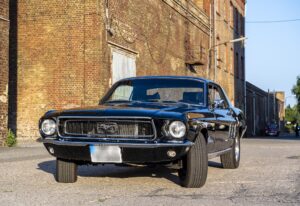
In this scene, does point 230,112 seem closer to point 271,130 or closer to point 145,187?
point 145,187

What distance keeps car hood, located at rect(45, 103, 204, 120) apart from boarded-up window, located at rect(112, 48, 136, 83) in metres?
13.3

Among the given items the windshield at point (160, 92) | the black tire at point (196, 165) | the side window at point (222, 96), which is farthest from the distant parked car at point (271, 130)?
the black tire at point (196, 165)

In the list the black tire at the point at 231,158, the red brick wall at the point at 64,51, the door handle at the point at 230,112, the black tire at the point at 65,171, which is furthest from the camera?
the red brick wall at the point at 64,51

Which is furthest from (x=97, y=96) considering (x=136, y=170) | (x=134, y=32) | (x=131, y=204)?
(x=131, y=204)

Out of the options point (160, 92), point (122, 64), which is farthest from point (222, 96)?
point (122, 64)

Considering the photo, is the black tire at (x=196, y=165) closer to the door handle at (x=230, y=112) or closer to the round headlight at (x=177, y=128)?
the round headlight at (x=177, y=128)

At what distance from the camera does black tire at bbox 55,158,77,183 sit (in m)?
7.32

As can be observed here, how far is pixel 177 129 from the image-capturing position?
21.1ft

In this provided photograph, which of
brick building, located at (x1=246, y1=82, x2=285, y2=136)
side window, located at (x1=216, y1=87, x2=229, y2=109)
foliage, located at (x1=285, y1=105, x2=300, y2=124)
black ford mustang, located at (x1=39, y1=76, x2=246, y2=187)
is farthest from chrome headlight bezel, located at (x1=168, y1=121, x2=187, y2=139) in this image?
foliage, located at (x1=285, y1=105, x2=300, y2=124)

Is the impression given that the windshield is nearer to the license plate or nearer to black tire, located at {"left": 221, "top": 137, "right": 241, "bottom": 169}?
the license plate

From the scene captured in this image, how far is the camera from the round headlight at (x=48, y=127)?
7.01 m

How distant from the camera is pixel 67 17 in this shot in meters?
19.7

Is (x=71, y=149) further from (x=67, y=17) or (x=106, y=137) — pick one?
(x=67, y=17)

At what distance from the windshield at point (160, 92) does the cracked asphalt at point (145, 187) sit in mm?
1158
